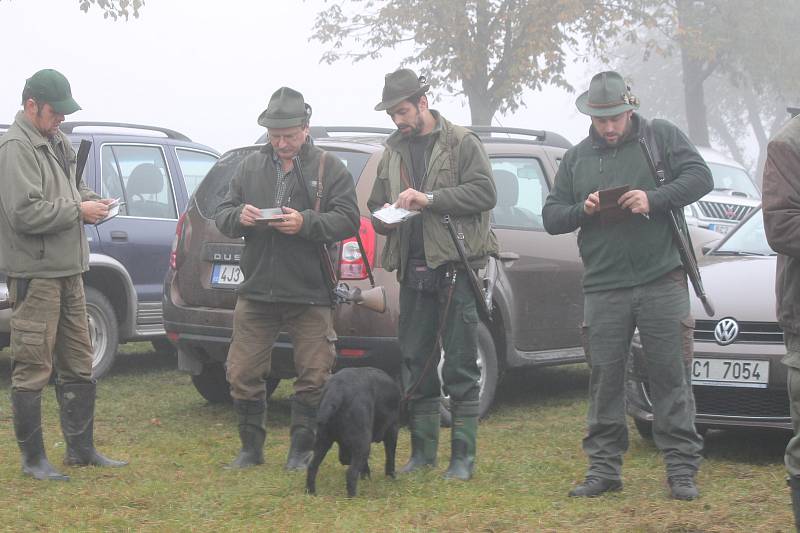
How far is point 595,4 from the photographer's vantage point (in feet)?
81.3

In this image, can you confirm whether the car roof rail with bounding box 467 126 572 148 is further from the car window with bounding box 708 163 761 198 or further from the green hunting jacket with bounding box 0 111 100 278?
the car window with bounding box 708 163 761 198

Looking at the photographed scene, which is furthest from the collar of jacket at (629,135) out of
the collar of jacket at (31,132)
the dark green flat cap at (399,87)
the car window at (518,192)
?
the collar of jacket at (31,132)

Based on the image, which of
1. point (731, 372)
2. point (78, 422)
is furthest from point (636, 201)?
point (78, 422)

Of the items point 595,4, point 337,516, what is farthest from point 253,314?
point 595,4

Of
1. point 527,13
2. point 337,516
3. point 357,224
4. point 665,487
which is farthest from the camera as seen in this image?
point 527,13

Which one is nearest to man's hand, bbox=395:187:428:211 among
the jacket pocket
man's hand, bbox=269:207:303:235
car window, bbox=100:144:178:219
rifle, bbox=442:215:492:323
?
rifle, bbox=442:215:492:323

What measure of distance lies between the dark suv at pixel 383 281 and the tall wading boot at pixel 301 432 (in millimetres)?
681

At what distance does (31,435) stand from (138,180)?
157 inches

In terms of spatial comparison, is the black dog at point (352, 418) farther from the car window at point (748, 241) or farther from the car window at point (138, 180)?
the car window at point (138, 180)

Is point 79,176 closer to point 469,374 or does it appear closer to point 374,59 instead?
point 469,374

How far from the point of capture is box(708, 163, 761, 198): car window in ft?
63.4

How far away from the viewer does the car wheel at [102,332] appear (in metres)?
8.98

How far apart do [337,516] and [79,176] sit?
7.74 ft

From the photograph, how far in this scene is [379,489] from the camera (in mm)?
5738
